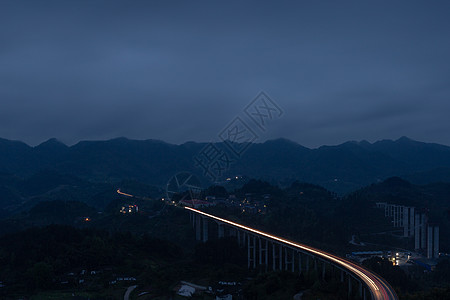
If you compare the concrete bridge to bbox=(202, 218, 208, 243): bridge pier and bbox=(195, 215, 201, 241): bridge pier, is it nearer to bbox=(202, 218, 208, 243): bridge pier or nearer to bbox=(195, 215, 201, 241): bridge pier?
bbox=(202, 218, 208, 243): bridge pier

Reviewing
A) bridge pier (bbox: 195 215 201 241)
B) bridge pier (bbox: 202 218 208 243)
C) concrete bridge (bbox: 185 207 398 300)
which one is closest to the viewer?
concrete bridge (bbox: 185 207 398 300)

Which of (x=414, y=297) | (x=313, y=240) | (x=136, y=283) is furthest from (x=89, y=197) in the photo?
(x=414, y=297)

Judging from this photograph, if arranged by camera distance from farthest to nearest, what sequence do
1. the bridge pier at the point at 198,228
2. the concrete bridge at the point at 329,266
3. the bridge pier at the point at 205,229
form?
the bridge pier at the point at 198,228 → the bridge pier at the point at 205,229 → the concrete bridge at the point at 329,266

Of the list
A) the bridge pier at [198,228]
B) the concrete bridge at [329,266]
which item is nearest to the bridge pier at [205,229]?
the bridge pier at [198,228]

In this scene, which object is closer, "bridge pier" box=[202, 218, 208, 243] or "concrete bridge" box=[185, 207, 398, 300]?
"concrete bridge" box=[185, 207, 398, 300]

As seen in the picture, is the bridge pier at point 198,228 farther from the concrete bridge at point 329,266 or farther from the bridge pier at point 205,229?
the concrete bridge at point 329,266

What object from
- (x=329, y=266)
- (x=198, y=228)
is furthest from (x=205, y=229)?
(x=329, y=266)

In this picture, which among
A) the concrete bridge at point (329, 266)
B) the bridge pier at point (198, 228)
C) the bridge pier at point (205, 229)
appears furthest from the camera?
the bridge pier at point (198, 228)

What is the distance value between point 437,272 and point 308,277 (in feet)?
102

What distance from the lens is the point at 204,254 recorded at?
2158 inches

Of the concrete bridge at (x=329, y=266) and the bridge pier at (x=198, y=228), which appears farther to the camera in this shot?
the bridge pier at (x=198, y=228)

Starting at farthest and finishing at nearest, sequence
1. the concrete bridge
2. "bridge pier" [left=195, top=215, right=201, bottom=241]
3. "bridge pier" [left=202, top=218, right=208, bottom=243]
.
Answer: "bridge pier" [left=195, top=215, right=201, bottom=241], "bridge pier" [left=202, top=218, right=208, bottom=243], the concrete bridge

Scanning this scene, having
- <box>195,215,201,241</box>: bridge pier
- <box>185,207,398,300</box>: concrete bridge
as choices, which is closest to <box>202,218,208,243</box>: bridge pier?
<box>195,215,201,241</box>: bridge pier

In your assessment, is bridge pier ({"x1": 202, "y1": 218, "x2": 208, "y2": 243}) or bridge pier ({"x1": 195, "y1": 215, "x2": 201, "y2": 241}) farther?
bridge pier ({"x1": 195, "y1": 215, "x2": 201, "y2": 241})
